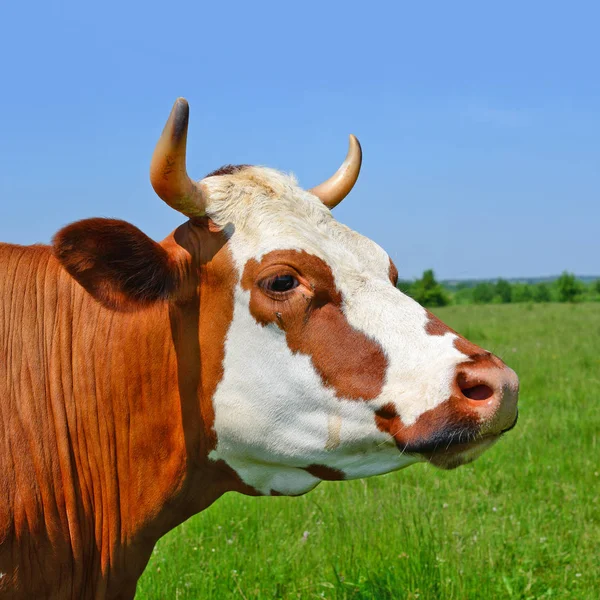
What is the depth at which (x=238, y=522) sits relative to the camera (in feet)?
18.1

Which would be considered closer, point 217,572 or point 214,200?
point 214,200

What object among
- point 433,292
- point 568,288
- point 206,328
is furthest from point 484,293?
point 206,328

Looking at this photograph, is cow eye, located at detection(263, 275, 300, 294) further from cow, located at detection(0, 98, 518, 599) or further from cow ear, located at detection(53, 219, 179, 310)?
cow ear, located at detection(53, 219, 179, 310)

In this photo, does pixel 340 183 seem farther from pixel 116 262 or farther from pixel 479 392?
pixel 479 392

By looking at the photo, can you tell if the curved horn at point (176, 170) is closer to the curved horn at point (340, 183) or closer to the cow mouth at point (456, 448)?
the curved horn at point (340, 183)

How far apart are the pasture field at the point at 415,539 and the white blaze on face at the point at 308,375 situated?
163 centimetres

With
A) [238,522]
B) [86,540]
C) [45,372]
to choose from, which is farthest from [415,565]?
[45,372]

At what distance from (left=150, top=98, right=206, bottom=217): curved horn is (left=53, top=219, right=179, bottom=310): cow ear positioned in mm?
193

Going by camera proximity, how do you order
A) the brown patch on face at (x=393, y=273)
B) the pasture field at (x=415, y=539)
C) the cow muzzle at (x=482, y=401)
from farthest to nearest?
the pasture field at (x=415, y=539) < the brown patch on face at (x=393, y=273) < the cow muzzle at (x=482, y=401)

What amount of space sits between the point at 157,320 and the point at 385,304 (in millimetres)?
943

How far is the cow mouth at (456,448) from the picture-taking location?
2623 millimetres

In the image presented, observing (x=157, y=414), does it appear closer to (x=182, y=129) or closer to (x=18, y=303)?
(x=18, y=303)

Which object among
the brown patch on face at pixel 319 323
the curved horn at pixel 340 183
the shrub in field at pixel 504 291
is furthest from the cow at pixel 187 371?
the shrub in field at pixel 504 291

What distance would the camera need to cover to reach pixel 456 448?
266 cm
